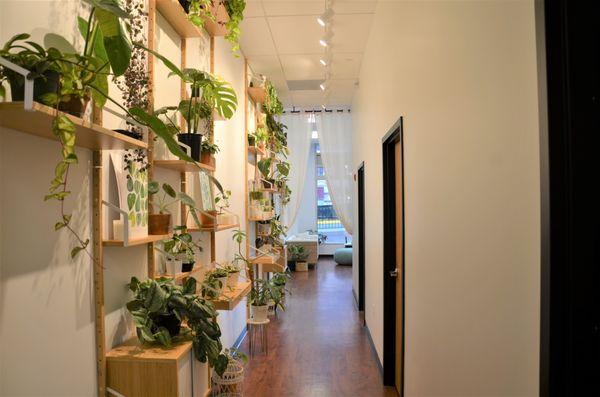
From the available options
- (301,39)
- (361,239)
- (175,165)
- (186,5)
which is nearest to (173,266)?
(175,165)

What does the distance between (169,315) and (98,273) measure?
0.39 m

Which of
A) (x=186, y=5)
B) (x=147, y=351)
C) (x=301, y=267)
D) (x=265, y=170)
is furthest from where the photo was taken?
(x=301, y=267)

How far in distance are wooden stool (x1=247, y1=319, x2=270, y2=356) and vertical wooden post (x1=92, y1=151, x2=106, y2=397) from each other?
8.18 feet

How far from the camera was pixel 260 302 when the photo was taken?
4164 mm

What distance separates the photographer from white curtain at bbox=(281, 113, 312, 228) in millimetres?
8156

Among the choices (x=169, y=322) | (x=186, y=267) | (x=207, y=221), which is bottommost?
(x=169, y=322)

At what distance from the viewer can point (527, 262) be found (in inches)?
40.0

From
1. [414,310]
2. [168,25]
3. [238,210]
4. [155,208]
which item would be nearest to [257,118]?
[238,210]

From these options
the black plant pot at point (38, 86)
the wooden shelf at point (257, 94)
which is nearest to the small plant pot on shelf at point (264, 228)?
the wooden shelf at point (257, 94)

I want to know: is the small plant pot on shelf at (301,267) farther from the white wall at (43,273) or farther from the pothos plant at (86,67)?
the pothos plant at (86,67)

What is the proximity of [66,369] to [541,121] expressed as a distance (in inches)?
70.1

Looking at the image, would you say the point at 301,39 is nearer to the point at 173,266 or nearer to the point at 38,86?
the point at 173,266

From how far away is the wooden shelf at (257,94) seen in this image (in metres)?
4.80

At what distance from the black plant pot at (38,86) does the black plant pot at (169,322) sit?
1.12 m
